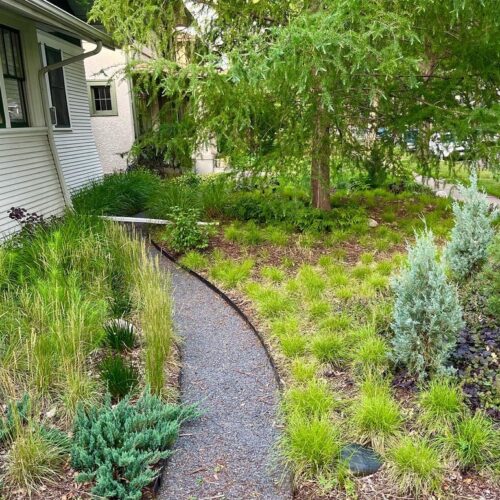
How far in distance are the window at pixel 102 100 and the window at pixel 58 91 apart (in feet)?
10.4

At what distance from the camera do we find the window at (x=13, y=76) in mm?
6059

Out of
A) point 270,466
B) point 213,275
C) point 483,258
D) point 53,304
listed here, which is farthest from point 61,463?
point 483,258

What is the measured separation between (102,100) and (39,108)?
503 centimetres

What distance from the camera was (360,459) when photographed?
7.27ft

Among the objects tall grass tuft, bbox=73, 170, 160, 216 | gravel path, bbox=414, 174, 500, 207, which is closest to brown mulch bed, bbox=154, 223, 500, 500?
gravel path, bbox=414, 174, 500, 207

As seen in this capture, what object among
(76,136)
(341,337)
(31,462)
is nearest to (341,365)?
(341,337)

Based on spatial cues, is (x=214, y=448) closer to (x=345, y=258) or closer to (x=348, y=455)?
(x=348, y=455)

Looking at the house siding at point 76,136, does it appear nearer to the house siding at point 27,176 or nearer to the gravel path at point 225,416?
the house siding at point 27,176

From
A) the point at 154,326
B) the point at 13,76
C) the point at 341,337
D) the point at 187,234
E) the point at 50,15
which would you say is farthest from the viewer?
the point at 13,76

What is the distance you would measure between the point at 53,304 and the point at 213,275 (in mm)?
1930

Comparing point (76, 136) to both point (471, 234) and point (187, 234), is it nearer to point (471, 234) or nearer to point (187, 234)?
point (187, 234)

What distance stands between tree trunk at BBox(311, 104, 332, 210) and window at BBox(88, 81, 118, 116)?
701 cm

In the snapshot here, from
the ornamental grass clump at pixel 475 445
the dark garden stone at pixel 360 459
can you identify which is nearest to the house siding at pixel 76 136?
the dark garden stone at pixel 360 459

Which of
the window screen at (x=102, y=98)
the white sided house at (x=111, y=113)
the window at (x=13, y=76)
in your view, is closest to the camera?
the window at (x=13, y=76)
